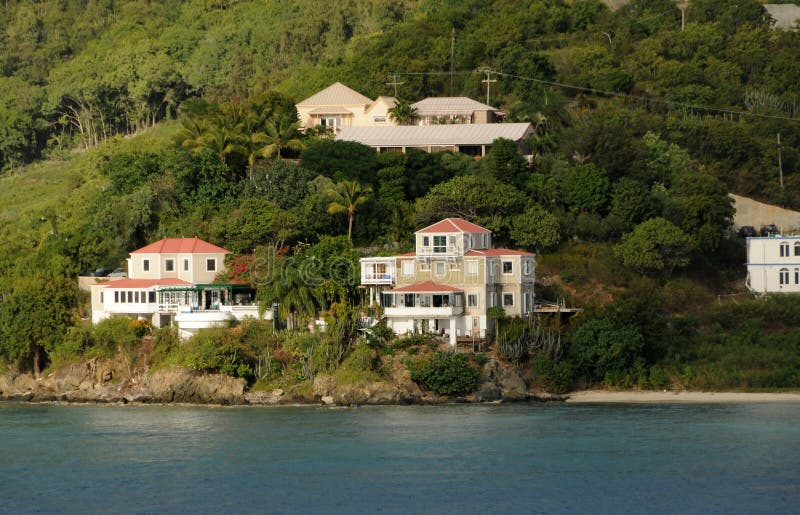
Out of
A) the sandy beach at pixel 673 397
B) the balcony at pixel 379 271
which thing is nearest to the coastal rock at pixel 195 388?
the balcony at pixel 379 271

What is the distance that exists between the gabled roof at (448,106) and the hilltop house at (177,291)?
24.8m

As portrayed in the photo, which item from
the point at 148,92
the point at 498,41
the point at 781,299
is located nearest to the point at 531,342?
the point at 781,299

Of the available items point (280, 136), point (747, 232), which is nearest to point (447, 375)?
point (280, 136)

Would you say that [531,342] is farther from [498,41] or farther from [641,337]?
[498,41]

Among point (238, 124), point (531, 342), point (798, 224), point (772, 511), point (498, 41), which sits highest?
point (498, 41)

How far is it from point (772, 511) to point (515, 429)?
42.9 ft

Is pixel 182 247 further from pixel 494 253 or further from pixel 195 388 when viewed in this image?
pixel 494 253

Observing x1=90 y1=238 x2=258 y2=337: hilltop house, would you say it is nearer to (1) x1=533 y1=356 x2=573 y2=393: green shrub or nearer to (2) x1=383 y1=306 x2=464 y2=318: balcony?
(2) x1=383 y1=306 x2=464 y2=318: balcony

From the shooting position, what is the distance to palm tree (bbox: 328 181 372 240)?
7169cm

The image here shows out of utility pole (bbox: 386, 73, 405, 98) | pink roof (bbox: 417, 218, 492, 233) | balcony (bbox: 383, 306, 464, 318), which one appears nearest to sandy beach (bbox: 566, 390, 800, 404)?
balcony (bbox: 383, 306, 464, 318)

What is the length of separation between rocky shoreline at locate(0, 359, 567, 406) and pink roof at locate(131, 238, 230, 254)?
6797 millimetres

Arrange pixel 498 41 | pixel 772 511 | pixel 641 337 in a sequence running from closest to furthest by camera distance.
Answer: pixel 772 511 < pixel 641 337 < pixel 498 41

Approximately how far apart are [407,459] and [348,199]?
81.7 ft

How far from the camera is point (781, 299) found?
6806 centimetres
